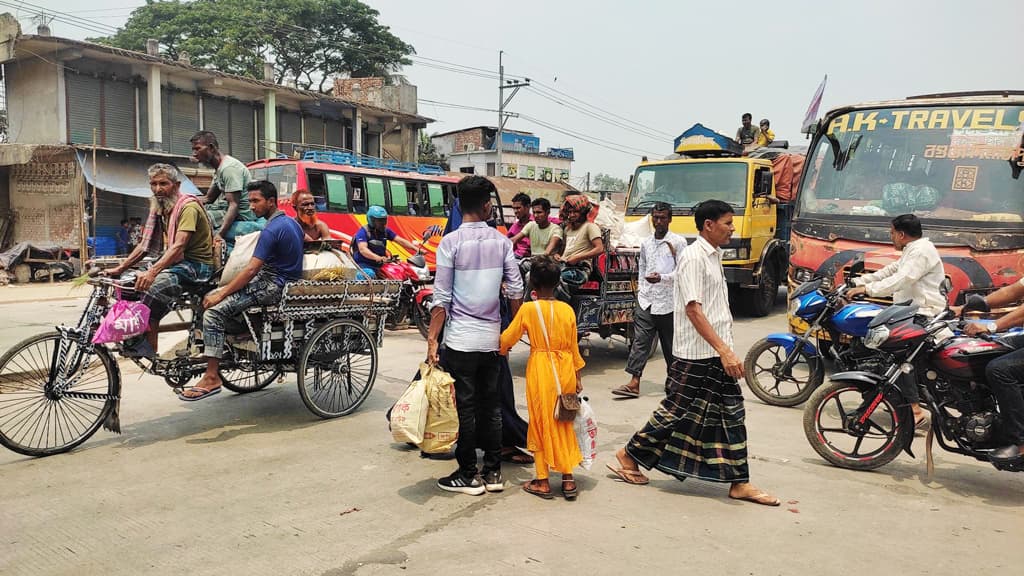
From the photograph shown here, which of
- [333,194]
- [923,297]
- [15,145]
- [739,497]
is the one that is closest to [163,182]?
[739,497]

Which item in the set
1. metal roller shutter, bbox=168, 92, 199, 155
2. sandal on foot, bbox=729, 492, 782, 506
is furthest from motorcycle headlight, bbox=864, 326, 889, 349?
metal roller shutter, bbox=168, 92, 199, 155

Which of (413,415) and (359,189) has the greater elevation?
(359,189)

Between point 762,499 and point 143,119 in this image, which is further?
point 143,119

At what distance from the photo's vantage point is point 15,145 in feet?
62.4

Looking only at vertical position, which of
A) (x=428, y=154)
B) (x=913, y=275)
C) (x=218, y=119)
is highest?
(x=428, y=154)

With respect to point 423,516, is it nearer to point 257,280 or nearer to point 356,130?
point 257,280

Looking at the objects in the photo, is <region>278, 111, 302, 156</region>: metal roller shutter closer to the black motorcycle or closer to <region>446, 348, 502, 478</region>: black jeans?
<region>446, 348, 502, 478</region>: black jeans

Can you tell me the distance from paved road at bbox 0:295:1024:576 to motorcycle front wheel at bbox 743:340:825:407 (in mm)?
1108

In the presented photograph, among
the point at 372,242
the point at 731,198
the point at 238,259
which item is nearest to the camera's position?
the point at 238,259

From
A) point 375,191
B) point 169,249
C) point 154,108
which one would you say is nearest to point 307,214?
point 169,249

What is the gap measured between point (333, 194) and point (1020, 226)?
11.3m

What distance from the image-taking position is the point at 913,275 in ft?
18.5

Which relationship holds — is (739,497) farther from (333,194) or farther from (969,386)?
(333,194)

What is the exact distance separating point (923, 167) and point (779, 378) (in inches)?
114
